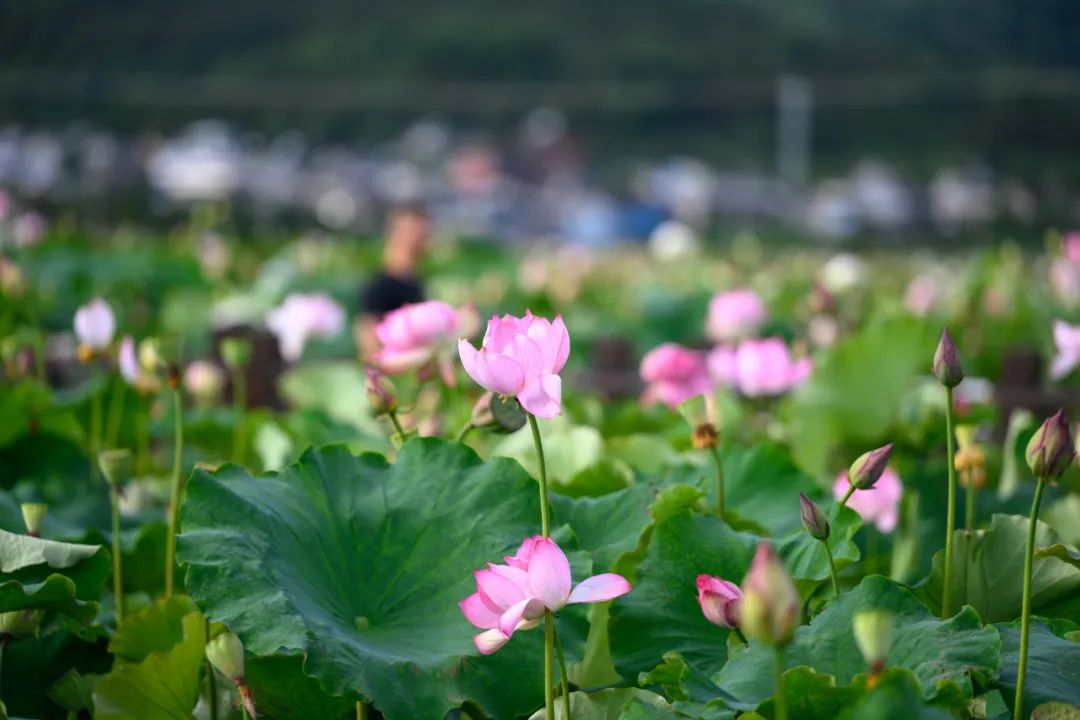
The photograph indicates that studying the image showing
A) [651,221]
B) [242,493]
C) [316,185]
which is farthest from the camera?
[316,185]

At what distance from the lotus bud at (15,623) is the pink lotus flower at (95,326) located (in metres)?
0.50

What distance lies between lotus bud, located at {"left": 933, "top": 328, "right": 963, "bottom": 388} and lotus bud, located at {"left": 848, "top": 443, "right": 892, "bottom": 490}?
0.06 metres

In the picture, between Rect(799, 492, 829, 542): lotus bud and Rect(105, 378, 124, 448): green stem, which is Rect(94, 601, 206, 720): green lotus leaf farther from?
Rect(105, 378, 124, 448): green stem

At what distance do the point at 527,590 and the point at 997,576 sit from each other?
1.28 ft

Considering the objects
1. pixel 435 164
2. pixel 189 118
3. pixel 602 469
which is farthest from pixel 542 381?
pixel 189 118

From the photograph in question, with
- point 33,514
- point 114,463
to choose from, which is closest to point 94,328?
point 114,463

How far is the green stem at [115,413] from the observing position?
5.17 feet

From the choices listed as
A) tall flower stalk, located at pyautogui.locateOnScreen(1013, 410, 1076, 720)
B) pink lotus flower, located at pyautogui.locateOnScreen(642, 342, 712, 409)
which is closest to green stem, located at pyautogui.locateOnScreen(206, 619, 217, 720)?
tall flower stalk, located at pyautogui.locateOnScreen(1013, 410, 1076, 720)

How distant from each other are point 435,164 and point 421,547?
2002 centimetres

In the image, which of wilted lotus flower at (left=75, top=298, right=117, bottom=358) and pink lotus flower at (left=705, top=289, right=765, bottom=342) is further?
pink lotus flower at (left=705, top=289, right=765, bottom=342)

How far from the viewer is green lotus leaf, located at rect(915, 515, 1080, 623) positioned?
0.92 m

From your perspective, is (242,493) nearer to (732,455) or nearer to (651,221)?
(732,455)

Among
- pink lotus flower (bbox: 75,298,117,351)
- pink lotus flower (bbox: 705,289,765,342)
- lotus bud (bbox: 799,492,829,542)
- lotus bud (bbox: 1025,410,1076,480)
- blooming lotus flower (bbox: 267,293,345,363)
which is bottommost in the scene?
pink lotus flower (bbox: 705,289,765,342)

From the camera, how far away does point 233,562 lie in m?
0.84
